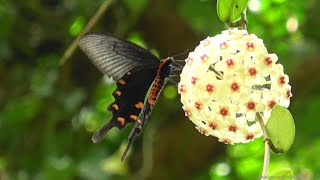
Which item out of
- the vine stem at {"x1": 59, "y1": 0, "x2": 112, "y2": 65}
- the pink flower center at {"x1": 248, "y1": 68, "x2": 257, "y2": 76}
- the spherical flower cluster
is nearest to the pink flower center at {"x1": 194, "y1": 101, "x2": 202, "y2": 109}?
the spherical flower cluster

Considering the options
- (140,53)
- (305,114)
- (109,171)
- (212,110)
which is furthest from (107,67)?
(305,114)

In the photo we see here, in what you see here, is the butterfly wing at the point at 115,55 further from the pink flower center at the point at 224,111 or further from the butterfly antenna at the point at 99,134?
the pink flower center at the point at 224,111

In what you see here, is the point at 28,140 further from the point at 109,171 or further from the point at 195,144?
the point at 195,144

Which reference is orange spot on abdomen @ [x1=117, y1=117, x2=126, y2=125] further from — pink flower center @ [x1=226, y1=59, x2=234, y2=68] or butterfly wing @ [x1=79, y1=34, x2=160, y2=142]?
pink flower center @ [x1=226, y1=59, x2=234, y2=68]

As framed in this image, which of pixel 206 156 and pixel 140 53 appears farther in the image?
pixel 206 156

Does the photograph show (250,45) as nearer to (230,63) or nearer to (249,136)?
(230,63)

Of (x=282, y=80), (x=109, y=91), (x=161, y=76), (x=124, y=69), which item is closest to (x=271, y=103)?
(x=282, y=80)

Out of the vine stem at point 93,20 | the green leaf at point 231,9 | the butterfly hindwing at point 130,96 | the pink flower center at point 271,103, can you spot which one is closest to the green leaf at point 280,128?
the pink flower center at point 271,103
